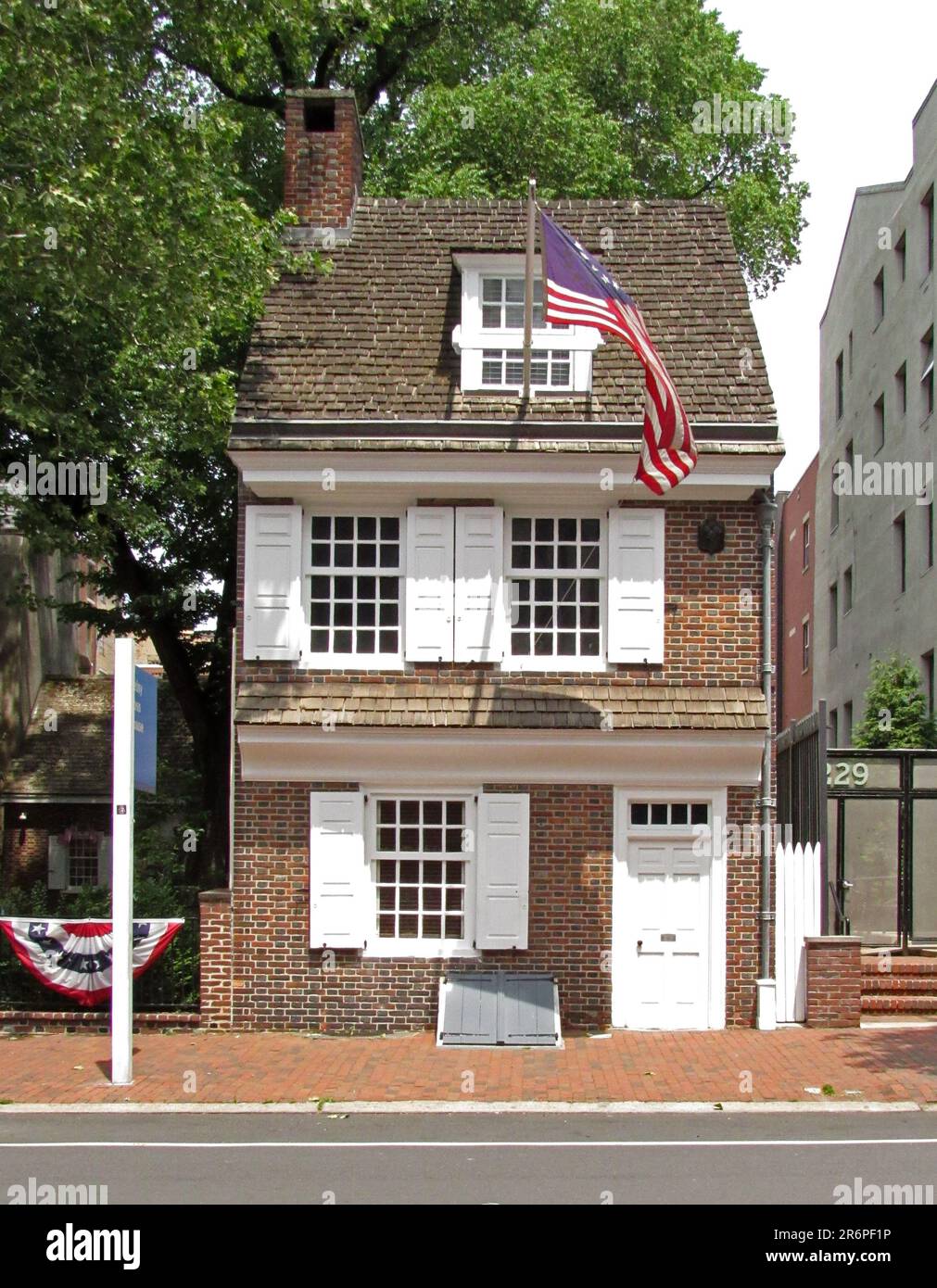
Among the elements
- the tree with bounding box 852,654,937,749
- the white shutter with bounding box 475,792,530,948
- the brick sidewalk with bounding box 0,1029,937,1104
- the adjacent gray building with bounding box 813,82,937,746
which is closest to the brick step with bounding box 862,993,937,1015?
the brick sidewalk with bounding box 0,1029,937,1104

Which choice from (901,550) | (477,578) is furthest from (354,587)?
(901,550)

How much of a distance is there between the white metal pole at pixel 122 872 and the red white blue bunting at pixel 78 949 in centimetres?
234

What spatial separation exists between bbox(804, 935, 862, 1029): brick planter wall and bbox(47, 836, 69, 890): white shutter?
18.4 meters

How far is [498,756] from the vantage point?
53.8 feet

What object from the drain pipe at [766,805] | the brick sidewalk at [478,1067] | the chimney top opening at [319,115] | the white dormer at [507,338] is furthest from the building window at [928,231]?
the brick sidewalk at [478,1067]

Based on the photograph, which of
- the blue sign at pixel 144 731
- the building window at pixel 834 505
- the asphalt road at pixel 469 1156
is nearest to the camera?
the asphalt road at pixel 469 1156

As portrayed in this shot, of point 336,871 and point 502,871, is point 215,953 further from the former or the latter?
point 502,871

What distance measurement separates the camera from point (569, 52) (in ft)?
93.9

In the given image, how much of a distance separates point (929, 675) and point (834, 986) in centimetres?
1586

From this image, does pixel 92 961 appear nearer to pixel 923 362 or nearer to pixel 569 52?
pixel 569 52

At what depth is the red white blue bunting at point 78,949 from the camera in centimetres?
1611

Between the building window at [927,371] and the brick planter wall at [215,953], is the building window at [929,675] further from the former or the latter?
the brick planter wall at [215,953]

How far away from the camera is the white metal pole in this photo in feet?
44.3
